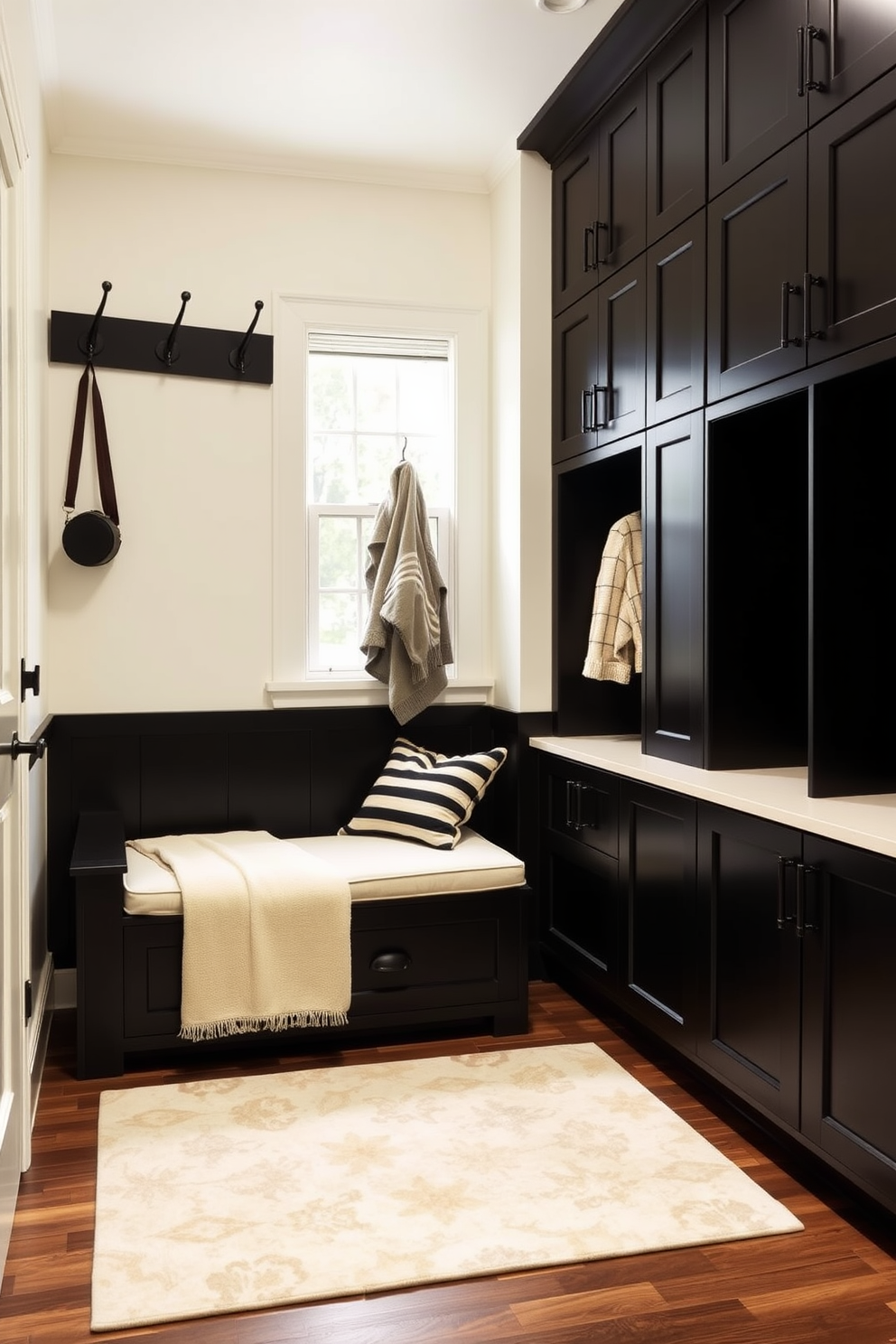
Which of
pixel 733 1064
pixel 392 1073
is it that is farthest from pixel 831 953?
pixel 392 1073

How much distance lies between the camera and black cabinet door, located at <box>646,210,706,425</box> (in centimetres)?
278

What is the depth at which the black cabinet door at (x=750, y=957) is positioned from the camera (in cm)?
225

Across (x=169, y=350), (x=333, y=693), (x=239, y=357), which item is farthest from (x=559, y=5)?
(x=333, y=693)

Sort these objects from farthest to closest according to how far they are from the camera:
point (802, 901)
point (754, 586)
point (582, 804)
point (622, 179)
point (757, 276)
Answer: point (582, 804)
point (622, 179)
point (754, 586)
point (757, 276)
point (802, 901)

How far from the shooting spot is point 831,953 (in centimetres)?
212

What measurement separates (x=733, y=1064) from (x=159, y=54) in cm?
310

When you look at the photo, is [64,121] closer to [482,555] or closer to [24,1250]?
[482,555]

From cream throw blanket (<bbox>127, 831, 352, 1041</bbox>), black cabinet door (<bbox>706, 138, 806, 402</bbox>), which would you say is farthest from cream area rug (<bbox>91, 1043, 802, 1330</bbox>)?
black cabinet door (<bbox>706, 138, 806, 402</bbox>)

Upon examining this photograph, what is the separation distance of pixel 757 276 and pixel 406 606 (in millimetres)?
1572

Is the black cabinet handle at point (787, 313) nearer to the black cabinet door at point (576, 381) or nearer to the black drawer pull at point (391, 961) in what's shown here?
the black cabinet door at point (576, 381)

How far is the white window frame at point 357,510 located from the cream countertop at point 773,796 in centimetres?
78

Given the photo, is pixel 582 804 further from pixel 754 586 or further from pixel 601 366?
pixel 601 366

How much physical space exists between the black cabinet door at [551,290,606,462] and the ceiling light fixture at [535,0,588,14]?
0.80m

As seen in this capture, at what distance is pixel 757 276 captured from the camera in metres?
2.53
